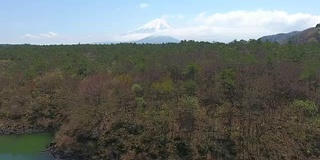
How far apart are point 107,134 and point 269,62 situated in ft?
69.8

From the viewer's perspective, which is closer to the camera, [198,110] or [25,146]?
[198,110]

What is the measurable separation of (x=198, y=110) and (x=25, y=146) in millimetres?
20805

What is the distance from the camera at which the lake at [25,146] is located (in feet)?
124

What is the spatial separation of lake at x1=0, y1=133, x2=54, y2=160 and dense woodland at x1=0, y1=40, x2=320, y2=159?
2079 mm

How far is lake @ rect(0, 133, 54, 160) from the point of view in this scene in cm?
3775

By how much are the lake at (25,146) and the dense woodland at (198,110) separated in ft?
6.82

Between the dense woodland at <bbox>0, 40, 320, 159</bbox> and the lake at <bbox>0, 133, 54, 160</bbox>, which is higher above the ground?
the dense woodland at <bbox>0, 40, 320, 159</bbox>

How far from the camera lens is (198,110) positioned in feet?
120

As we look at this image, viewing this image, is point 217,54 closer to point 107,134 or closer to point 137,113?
point 137,113

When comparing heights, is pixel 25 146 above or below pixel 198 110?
below

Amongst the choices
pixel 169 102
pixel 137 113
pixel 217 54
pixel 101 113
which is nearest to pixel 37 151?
pixel 101 113

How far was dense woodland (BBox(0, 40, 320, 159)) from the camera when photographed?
111 ft

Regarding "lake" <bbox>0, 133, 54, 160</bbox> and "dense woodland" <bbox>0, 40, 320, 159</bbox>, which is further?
"lake" <bbox>0, 133, 54, 160</bbox>

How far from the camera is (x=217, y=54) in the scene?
5028cm
